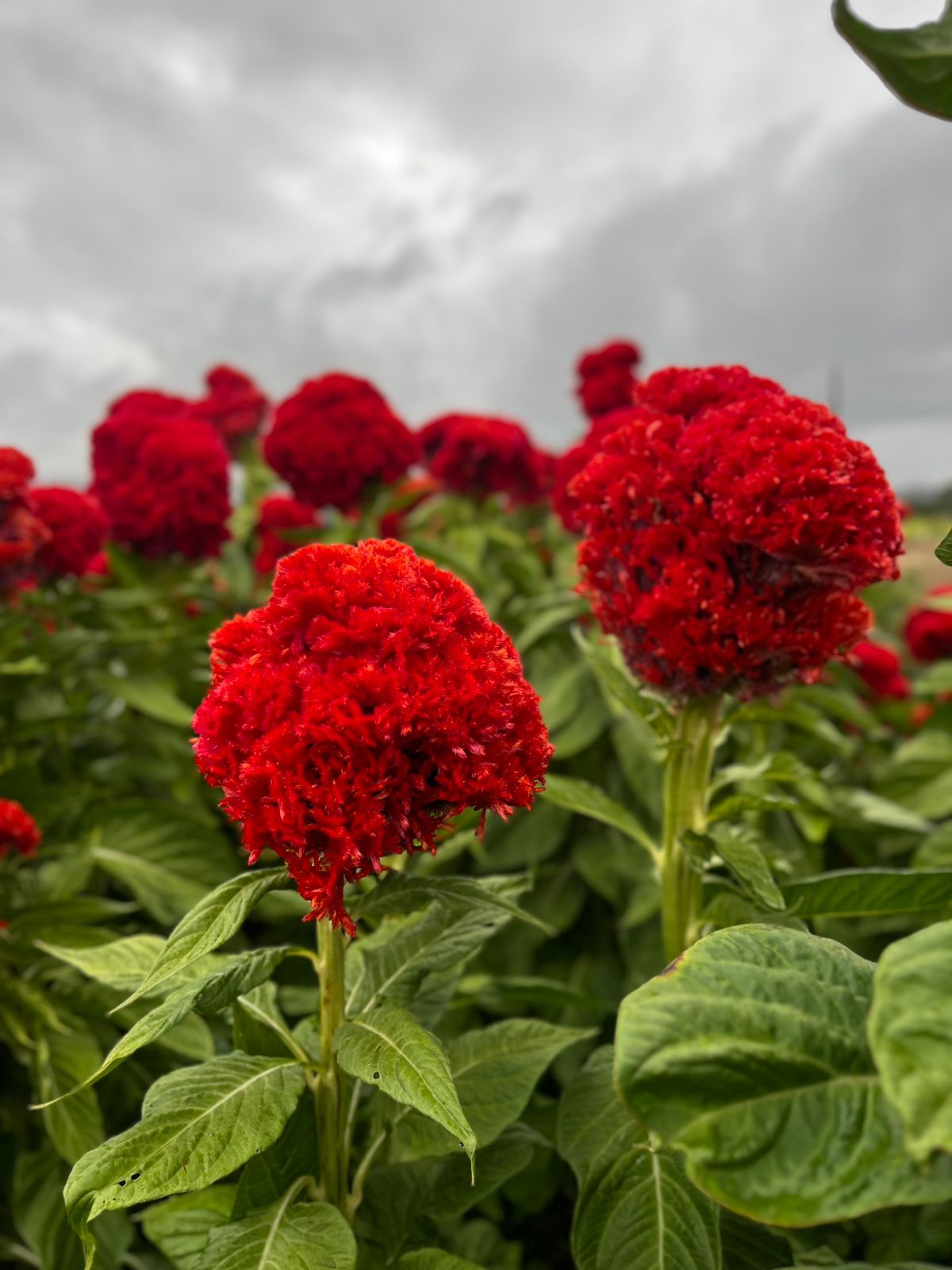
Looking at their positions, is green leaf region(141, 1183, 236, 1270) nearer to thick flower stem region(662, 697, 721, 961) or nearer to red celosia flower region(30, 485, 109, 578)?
thick flower stem region(662, 697, 721, 961)

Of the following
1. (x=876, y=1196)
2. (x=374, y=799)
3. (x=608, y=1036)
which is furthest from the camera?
(x=608, y=1036)

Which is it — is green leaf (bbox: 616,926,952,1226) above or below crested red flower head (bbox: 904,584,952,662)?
below

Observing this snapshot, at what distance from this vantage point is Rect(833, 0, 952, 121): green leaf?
83cm

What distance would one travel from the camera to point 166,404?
3668mm

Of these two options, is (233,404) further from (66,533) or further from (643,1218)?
(643,1218)

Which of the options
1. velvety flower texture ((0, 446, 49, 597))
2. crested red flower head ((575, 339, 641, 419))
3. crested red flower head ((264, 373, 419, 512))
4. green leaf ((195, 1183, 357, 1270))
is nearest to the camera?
green leaf ((195, 1183, 357, 1270))

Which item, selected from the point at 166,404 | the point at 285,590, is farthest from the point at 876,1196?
the point at 166,404

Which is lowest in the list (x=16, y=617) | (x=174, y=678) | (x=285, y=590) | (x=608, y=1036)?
(x=608, y=1036)

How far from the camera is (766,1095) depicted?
84cm

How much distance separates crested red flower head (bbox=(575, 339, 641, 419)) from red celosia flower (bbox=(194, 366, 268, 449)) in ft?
6.50

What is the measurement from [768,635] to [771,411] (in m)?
0.35

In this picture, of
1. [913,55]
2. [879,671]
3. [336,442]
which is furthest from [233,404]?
[913,55]

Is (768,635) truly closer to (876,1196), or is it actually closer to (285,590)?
(285,590)

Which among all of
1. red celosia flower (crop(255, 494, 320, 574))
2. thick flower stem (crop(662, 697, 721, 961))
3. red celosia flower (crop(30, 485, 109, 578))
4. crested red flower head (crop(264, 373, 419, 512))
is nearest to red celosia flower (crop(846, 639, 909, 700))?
crested red flower head (crop(264, 373, 419, 512))
